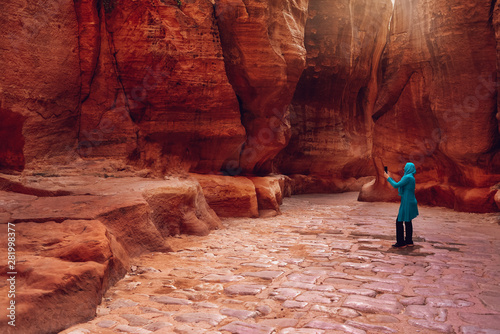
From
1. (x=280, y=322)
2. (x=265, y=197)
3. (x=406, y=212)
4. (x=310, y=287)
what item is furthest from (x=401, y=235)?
(x=265, y=197)

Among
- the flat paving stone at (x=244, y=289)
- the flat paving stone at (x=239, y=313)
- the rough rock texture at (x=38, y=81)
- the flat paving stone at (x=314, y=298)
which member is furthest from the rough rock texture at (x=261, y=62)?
the flat paving stone at (x=239, y=313)

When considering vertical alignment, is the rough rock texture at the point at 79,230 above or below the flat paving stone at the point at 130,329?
above

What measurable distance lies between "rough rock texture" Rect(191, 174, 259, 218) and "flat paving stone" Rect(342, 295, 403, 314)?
6074 millimetres

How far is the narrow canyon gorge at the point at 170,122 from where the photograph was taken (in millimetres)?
4613

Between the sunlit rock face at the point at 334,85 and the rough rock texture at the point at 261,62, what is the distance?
5979 millimetres

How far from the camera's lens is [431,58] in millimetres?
12203

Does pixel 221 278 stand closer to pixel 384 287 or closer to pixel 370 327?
pixel 384 287

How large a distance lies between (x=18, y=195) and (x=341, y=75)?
1504cm

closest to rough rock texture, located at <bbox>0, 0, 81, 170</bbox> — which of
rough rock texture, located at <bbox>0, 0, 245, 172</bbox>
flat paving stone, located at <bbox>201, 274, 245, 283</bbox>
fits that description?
rough rock texture, located at <bbox>0, 0, 245, 172</bbox>

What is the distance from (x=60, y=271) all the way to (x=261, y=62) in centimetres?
772

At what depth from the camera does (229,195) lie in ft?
32.9

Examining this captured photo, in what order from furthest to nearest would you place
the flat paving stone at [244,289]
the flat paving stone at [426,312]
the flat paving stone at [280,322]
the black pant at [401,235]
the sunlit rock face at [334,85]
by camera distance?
the sunlit rock face at [334,85]
the black pant at [401,235]
the flat paving stone at [244,289]
the flat paving stone at [426,312]
the flat paving stone at [280,322]

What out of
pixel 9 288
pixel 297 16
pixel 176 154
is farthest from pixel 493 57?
pixel 9 288

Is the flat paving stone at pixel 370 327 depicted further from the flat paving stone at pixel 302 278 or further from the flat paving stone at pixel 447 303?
the flat paving stone at pixel 302 278
